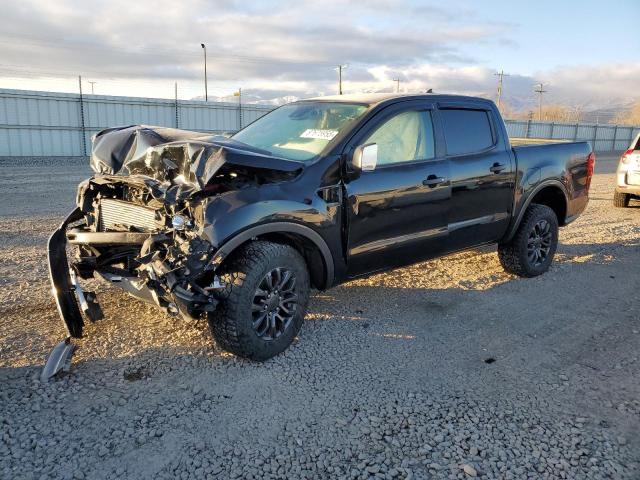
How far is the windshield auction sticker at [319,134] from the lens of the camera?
428cm

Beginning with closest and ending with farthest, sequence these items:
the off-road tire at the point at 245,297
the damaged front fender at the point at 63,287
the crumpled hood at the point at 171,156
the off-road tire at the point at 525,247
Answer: the crumpled hood at the point at 171,156
the off-road tire at the point at 245,297
the damaged front fender at the point at 63,287
the off-road tire at the point at 525,247

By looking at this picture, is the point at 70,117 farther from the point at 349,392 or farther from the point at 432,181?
the point at 349,392

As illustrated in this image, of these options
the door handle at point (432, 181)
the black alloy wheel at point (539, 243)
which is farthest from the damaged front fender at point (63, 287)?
the black alloy wheel at point (539, 243)

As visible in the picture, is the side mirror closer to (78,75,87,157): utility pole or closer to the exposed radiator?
the exposed radiator

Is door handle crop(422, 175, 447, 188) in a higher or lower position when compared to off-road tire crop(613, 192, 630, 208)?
higher

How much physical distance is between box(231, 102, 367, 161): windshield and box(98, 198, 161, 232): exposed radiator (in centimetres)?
113

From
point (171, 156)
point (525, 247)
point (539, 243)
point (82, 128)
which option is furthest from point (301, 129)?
point (82, 128)

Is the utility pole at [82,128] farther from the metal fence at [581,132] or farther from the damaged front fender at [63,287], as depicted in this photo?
the metal fence at [581,132]

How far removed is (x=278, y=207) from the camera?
3.71m

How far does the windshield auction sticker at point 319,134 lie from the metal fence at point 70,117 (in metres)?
20.5

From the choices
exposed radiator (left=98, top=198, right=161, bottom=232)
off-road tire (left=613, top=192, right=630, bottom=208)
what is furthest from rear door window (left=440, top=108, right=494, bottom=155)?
off-road tire (left=613, top=192, right=630, bottom=208)

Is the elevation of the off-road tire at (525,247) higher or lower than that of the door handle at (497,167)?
lower

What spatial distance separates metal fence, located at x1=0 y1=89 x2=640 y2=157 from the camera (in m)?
21.1

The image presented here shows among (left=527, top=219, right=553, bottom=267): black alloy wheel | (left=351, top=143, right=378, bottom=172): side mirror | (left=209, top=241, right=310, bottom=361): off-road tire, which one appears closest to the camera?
(left=209, top=241, right=310, bottom=361): off-road tire
